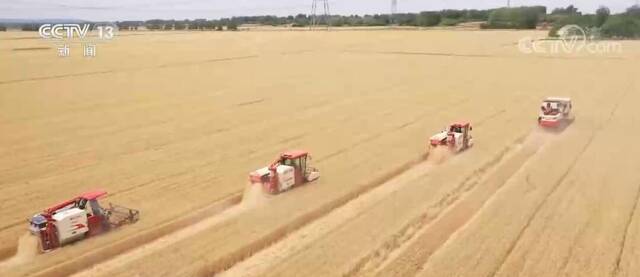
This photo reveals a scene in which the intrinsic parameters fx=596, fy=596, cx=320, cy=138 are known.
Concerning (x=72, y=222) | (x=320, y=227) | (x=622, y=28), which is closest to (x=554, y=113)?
(x=320, y=227)

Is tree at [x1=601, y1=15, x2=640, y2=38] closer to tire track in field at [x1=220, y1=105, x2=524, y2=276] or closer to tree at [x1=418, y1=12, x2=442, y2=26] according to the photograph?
tree at [x1=418, y1=12, x2=442, y2=26]

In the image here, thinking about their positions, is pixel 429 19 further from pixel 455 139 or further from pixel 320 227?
pixel 320 227

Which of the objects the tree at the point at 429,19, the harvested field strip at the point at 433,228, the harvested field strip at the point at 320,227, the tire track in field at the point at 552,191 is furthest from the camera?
the tree at the point at 429,19

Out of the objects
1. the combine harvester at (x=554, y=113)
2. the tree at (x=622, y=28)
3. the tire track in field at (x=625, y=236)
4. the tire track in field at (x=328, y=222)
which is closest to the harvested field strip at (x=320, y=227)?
the tire track in field at (x=328, y=222)

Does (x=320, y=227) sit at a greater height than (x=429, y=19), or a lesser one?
lesser

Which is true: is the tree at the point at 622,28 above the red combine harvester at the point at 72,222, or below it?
above

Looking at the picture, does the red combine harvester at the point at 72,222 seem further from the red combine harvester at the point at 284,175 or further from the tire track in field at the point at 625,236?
the tire track in field at the point at 625,236
